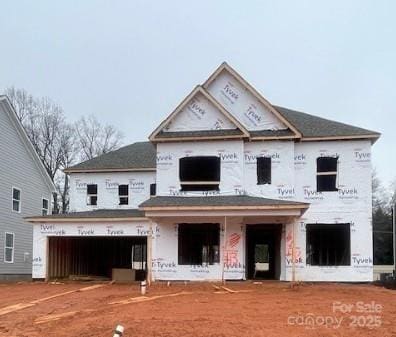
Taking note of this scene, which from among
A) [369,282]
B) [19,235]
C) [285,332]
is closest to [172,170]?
[369,282]

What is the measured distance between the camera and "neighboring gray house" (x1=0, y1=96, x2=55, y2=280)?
31.3m

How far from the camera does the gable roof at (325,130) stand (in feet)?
85.0

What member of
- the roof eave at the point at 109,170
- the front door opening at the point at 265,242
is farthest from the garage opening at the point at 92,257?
the front door opening at the point at 265,242

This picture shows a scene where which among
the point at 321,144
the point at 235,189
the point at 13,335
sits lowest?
the point at 13,335

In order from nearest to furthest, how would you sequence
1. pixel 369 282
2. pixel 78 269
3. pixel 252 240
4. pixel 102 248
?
pixel 369 282 → pixel 252 240 → pixel 78 269 → pixel 102 248

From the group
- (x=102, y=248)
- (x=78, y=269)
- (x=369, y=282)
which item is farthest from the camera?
(x=102, y=248)

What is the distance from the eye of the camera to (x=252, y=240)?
2880cm

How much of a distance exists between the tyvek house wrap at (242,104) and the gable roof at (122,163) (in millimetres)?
6539

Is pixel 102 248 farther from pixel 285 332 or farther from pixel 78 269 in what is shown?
pixel 285 332

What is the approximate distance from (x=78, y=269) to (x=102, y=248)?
10.8 feet

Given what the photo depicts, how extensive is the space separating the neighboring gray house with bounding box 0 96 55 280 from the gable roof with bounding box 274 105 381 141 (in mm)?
14559

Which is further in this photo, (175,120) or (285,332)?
(175,120)

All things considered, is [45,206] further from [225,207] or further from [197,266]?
[225,207]

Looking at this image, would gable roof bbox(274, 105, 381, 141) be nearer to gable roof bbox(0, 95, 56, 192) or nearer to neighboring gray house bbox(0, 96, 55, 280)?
gable roof bbox(0, 95, 56, 192)
